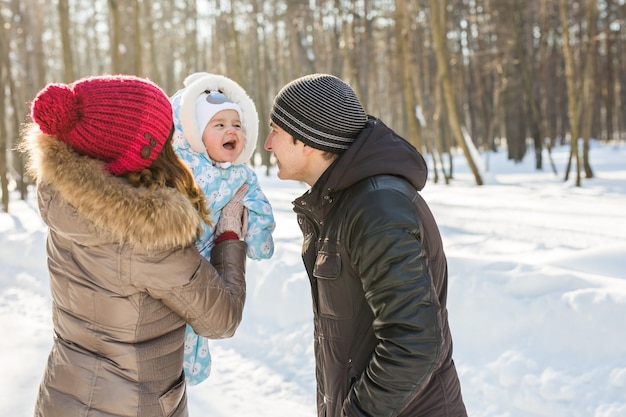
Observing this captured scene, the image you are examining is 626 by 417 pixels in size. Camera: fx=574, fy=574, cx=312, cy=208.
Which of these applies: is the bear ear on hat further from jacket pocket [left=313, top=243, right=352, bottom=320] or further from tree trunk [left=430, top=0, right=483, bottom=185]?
tree trunk [left=430, top=0, right=483, bottom=185]

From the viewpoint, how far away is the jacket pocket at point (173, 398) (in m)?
1.88

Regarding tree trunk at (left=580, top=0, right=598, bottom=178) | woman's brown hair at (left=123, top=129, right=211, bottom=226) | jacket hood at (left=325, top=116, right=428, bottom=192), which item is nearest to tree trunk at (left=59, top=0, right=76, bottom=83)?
woman's brown hair at (left=123, top=129, right=211, bottom=226)

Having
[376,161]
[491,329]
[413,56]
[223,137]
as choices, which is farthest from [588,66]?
[376,161]

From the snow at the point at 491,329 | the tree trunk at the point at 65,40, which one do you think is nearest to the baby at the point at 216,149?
the snow at the point at 491,329

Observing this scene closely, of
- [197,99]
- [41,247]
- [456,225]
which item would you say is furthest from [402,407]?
[41,247]

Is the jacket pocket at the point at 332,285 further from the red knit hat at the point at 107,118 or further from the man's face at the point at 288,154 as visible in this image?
the red knit hat at the point at 107,118

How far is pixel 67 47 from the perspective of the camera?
36.2ft

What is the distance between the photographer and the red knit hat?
169 cm

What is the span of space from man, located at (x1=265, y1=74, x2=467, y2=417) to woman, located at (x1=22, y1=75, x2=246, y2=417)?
357mm

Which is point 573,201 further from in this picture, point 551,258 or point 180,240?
point 180,240

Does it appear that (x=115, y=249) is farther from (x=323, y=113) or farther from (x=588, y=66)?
(x=588, y=66)

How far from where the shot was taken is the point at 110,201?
1667 mm

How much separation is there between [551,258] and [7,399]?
449 cm

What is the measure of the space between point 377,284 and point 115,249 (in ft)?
2.55
